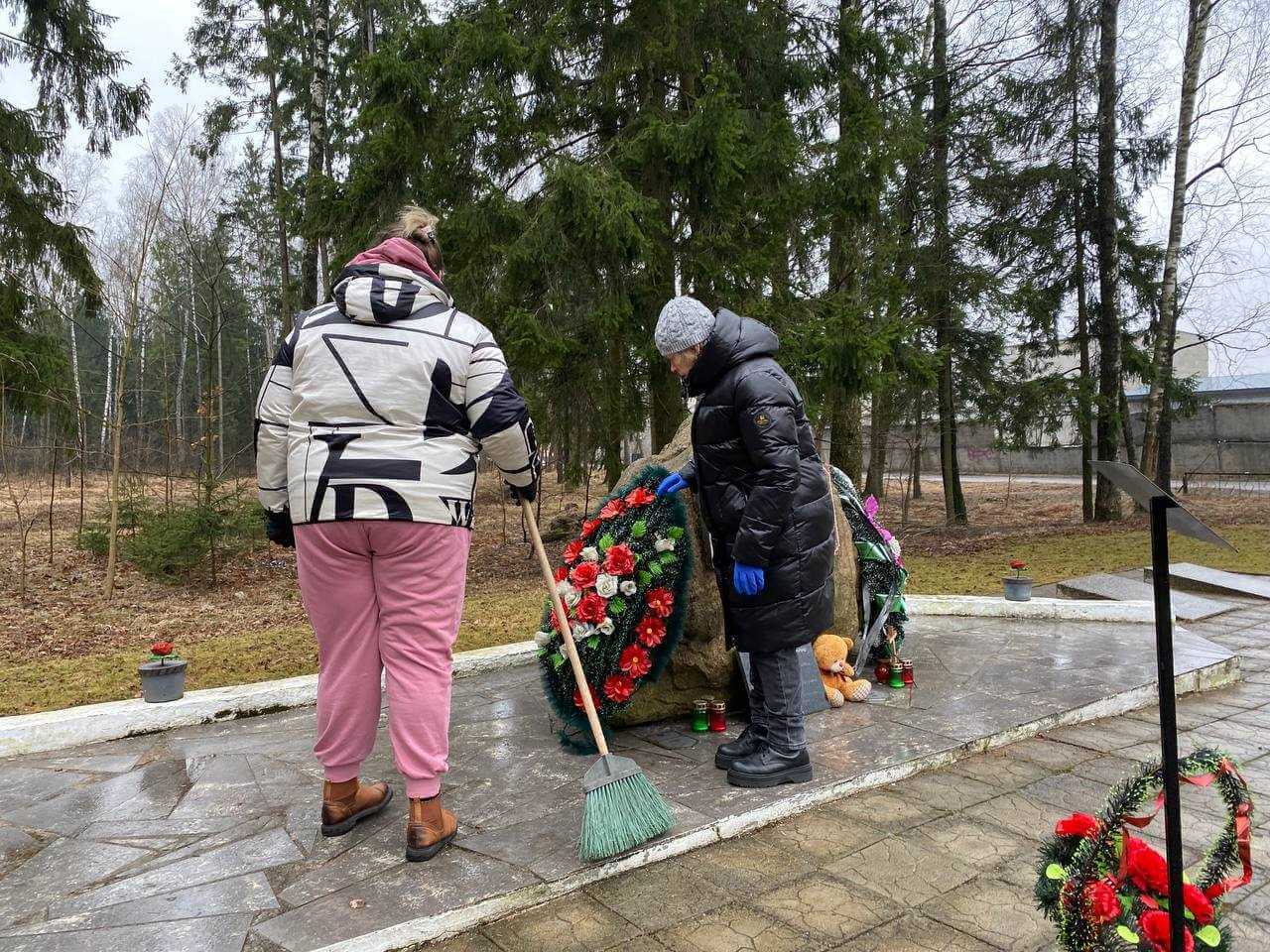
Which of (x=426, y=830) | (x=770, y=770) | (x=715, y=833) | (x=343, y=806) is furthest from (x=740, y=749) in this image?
(x=343, y=806)

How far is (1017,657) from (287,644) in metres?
5.26

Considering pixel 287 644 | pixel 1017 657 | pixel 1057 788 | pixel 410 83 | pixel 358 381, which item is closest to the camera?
pixel 358 381

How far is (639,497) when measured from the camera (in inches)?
163

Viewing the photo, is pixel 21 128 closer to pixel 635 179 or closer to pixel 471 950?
pixel 635 179

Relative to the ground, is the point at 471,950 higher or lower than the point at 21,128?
lower

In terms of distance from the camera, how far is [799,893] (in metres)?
2.70

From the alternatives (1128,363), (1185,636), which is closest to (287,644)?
(1185,636)

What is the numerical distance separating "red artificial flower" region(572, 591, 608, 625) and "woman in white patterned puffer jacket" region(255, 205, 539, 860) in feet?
2.81

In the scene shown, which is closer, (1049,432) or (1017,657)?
(1017,657)

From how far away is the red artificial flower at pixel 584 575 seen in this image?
3.92 m

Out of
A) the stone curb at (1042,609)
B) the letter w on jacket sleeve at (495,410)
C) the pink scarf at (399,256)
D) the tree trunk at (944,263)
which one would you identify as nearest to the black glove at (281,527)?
the letter w on jacket sleeve at (495,410)

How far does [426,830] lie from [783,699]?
144 cm

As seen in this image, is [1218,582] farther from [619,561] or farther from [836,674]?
[619,561]

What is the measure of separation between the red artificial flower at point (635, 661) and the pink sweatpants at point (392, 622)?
0.99 metres
